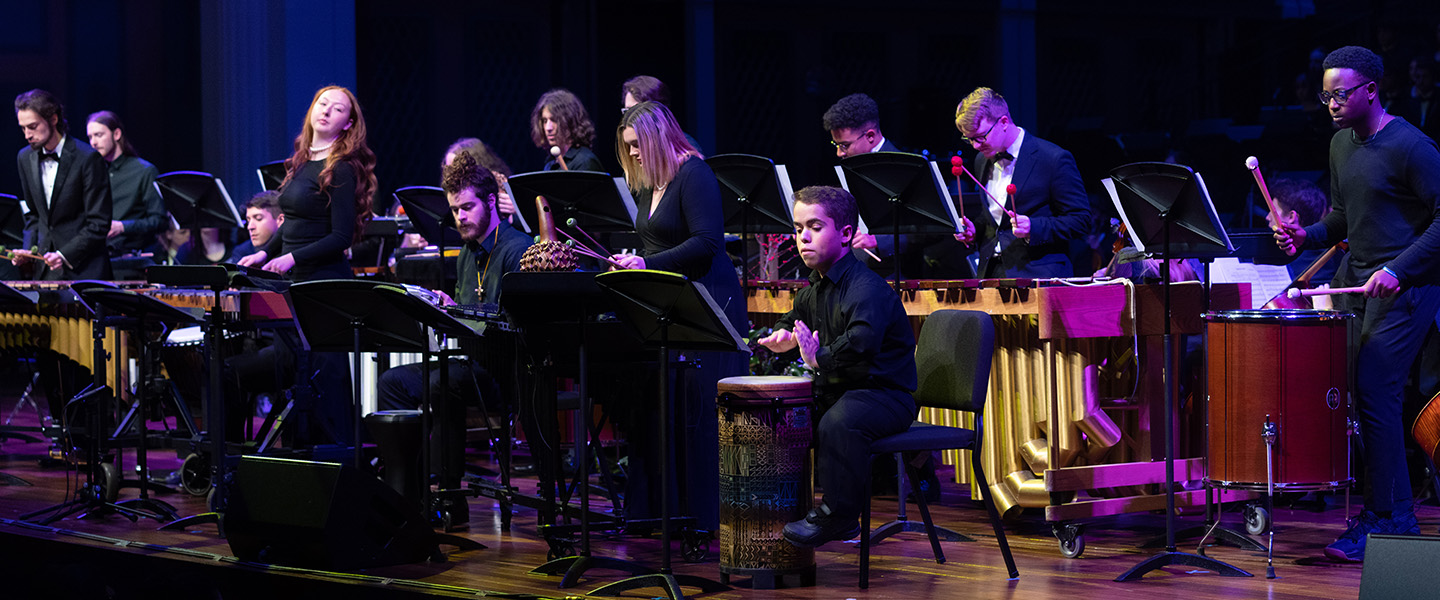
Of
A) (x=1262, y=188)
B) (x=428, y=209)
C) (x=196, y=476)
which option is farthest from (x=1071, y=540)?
(x=196, y=476)

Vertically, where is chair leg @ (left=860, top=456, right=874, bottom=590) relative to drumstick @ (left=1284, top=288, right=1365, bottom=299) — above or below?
below

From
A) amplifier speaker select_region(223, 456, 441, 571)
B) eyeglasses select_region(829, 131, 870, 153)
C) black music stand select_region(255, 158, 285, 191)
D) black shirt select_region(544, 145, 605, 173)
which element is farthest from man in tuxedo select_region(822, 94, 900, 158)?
black music stand select_region(255, 158, 285, 191)

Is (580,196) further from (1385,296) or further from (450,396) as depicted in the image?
(1385,296)

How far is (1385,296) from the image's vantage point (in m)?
4.93

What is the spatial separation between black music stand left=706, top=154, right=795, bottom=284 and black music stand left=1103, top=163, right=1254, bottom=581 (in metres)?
1.49

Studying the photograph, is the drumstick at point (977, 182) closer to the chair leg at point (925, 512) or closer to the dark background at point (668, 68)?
the chair leg at point (925, 512)

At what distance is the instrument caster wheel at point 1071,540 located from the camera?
530cm

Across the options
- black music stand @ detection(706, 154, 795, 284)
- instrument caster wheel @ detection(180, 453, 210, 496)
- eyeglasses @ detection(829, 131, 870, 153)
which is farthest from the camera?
instrument caster wheel @ detection(180, 453, 210, 496)

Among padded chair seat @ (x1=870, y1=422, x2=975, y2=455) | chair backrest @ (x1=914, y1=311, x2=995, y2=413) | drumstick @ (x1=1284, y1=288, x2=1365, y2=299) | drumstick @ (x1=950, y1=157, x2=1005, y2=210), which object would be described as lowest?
padded chair seat @ (x1=870, y1=422, x2=975, y2=455)

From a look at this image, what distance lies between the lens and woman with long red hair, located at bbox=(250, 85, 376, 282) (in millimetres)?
6211

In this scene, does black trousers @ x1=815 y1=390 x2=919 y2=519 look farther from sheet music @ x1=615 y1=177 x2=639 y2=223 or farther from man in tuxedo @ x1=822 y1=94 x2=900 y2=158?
man in tuxedo @ x1=822 y1=94 x2=900 y2=158

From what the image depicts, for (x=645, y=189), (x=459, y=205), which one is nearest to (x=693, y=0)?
(x=459, y=205)

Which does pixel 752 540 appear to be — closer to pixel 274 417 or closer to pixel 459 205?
pixel 459 205

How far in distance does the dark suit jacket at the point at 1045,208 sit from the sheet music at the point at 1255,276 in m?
0.87
